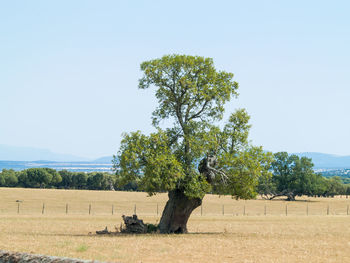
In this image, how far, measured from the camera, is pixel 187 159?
3412 cm

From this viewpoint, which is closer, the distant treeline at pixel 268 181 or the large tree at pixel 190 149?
the large tree at pixel 190 149

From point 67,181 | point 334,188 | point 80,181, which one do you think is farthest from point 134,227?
point 334,188

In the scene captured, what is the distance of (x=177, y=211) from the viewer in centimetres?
3556

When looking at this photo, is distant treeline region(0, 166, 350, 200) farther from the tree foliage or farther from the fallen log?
the fallen log

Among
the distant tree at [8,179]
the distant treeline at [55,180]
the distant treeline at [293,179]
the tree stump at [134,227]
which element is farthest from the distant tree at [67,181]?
the tree stump at [134,227]

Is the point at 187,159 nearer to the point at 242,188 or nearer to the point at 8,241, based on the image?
the point at 242,188

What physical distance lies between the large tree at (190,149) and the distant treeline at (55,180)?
110m

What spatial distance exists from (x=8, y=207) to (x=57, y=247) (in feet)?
197

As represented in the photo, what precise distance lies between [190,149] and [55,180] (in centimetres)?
12612

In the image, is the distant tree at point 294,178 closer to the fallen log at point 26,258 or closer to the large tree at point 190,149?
the large tree at point 190,149

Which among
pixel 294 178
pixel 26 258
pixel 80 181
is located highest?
pixel 294 178

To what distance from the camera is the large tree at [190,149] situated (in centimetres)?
3238

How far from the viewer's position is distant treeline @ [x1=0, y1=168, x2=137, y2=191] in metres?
149

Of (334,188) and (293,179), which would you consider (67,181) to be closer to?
(293,179)
